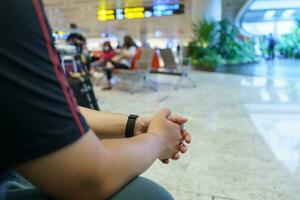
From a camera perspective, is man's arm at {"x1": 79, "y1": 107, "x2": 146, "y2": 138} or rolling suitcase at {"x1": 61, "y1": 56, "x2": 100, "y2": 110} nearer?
man's arm at {"x1": 79, "y1": 107, "x2": 146, "y2": 138}

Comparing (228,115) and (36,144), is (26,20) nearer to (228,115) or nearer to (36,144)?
(36,144)

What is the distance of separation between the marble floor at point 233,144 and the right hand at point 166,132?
3.49ft

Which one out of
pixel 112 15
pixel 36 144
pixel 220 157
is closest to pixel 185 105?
pixel 220 157

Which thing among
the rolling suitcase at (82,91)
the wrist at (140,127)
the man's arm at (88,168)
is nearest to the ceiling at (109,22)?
the rolling suitcase at (82,91)

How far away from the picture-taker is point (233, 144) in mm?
2762

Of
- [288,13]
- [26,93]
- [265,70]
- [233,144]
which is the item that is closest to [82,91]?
[233,144]

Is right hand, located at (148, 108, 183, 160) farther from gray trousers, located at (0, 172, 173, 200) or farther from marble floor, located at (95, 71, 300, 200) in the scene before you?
marble floor, located at (95, 71, 300, 200)

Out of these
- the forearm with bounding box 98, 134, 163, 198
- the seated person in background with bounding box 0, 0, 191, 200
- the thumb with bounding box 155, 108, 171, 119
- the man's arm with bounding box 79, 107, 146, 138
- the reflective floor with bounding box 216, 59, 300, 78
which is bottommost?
the reflective floor with bounding box 216, 59, 300, 78

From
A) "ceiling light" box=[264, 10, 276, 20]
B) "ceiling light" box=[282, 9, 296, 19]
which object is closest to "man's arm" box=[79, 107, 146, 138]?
"ceiling light" box=[282, 9, 296, 19]

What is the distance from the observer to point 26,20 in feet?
1.48

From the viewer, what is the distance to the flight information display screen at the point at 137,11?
41.9ft

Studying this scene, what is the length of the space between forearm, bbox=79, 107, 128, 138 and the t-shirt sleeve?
1.58 feet

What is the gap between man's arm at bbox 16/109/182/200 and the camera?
48cm

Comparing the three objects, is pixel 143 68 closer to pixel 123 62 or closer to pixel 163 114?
pixel 123 62
